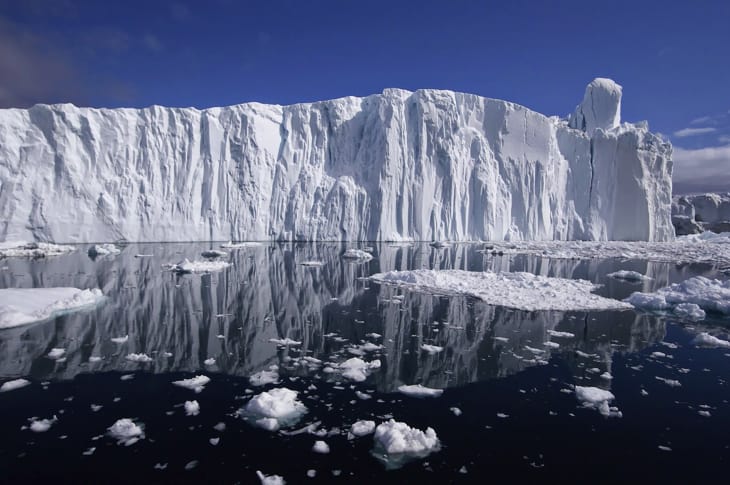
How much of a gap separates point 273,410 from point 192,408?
888mm

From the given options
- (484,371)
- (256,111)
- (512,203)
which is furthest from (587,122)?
(484,371)

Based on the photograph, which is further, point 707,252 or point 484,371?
point 707,252

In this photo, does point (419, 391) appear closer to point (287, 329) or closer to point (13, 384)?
point (287, 329)

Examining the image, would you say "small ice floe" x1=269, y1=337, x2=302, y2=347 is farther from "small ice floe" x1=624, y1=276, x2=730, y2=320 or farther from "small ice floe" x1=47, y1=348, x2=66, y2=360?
"small ice floe" x1=624, y1=276, x2=730, y2=320

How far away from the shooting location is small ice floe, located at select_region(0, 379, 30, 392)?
5078 mm

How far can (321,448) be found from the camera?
393 cm

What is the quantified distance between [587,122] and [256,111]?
26.8 metres

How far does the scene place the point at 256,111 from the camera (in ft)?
102

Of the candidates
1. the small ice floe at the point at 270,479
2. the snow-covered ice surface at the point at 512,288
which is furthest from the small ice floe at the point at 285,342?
the snow-covered ice surface at the point at 512,288

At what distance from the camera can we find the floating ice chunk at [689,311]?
8984 millimetres

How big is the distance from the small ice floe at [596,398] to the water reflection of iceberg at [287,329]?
0.87 metres

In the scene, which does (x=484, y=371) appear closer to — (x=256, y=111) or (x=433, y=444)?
(x=433, y=444)

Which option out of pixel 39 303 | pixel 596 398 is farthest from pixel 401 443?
pixel 39 303

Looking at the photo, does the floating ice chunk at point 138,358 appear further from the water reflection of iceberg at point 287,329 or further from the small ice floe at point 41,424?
the small ice floe at point 41,424
